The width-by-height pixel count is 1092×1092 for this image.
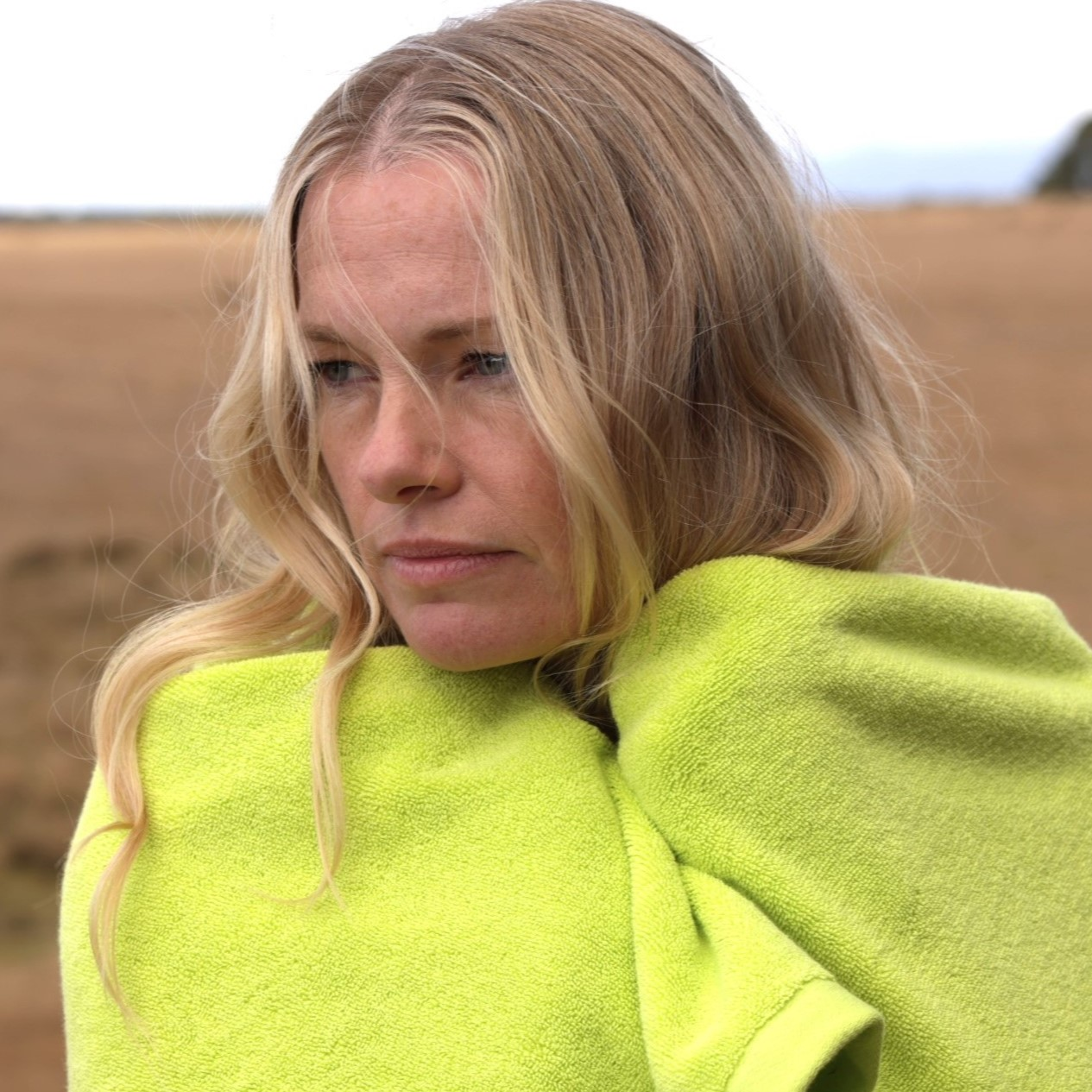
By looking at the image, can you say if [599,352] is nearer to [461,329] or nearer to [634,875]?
[461,329]

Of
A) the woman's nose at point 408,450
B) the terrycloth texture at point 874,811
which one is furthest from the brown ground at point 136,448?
the terrycloth texture at point 874,811

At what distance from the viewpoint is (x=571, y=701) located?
4.35 feet

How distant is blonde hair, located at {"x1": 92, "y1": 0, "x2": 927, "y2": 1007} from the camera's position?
1.21m

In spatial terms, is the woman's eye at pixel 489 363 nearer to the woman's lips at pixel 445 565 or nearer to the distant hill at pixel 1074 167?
the woman's lips at pixel 445 565

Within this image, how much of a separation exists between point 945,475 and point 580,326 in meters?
0.57

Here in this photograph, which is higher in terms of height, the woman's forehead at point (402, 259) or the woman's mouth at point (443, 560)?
the woman's forehead at point (402, 259)

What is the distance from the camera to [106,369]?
35.9ft

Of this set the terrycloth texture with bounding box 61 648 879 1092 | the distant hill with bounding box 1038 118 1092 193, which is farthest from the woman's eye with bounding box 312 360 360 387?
the distant hill with bounding box 1038 118 1092 193

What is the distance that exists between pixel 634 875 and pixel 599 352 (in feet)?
1.44

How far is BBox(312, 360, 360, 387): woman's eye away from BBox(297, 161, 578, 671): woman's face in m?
0.03

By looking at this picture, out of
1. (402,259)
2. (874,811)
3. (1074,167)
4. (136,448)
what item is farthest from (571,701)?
(1074,167)

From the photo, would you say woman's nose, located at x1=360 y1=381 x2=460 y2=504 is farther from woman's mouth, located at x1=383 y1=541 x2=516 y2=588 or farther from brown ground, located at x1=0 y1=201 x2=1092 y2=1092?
brown ground, located at x1=0 y1=201 x2=1092 y2=1092

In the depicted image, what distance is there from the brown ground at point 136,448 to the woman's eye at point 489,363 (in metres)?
0.45

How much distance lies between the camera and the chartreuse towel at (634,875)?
1105 mm
